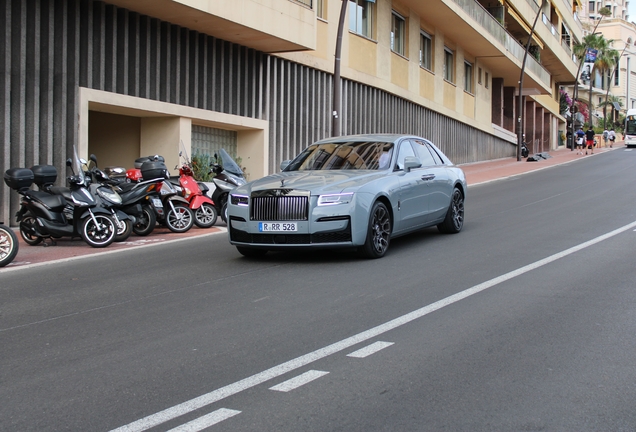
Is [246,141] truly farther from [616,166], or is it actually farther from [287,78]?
[616,166]

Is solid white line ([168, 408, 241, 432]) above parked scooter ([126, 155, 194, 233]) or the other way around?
the other way around

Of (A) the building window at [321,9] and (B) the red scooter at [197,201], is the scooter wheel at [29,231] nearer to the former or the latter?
(B) the red scooter at [197,201]

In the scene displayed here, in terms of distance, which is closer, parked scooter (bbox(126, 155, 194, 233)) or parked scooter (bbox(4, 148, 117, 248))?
parked scooter (bbox(4, 148, 117, 248))

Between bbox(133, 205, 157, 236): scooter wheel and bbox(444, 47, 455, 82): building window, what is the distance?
2782 cm

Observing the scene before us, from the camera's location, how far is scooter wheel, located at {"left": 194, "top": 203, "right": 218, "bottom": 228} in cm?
1417

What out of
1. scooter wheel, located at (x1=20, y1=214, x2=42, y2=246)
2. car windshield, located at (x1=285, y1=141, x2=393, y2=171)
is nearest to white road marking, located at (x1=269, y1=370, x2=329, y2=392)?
car windshield, located at (x1=285, y1=141, x2=393, y2=171)

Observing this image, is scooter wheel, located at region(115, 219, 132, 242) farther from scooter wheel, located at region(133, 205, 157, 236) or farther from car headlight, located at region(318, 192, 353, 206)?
car headlight, located at region(318, 192, 353, 206)

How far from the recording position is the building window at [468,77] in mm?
41844

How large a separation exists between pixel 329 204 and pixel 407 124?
938 inches

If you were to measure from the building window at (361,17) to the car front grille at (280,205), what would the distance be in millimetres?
18526

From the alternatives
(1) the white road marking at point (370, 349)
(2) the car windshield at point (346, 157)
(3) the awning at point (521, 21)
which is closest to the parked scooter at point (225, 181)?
(2) the car windshield at point (346, 157)

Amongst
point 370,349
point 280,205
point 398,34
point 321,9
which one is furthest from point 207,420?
point 398,34

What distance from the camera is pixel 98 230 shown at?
11453mm

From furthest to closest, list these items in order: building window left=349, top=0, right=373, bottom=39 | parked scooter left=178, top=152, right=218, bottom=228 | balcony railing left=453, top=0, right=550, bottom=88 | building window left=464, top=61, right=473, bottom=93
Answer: building window left=464, top=61, right=473, bottom=93, balcony railing left=453, top=0, right=550, bottom=88, building window left=349, top=0, right=373, bottom=39, parked scooter left=178, top=152, right=218, bottom=228
